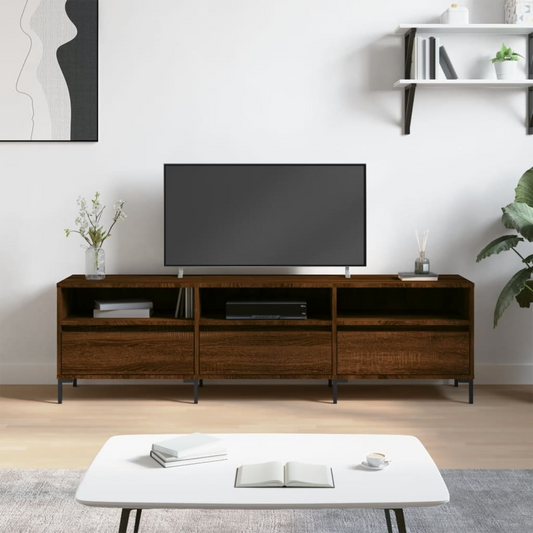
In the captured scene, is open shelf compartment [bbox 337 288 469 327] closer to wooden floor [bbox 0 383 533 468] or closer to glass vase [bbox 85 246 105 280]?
wooden floor [bbox 0 383 533 468]

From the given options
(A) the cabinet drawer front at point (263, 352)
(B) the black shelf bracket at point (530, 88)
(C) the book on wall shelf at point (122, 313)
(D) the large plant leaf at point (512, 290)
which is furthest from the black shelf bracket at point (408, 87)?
(C) the book on wall shelf at point (122, 313)

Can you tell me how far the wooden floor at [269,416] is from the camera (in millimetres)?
3209

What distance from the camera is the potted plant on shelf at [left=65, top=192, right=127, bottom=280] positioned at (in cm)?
410

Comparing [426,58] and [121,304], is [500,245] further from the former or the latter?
[121,304]

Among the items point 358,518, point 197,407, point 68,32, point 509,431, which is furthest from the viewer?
point 68,32

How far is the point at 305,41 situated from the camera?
14.2ft

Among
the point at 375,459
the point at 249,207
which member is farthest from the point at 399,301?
the point at 375,459

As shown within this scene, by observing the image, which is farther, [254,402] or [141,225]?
[141,225]

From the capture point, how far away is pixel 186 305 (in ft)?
13.3

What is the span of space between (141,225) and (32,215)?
25.5 inches

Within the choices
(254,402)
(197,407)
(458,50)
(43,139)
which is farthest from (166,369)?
(458,50)

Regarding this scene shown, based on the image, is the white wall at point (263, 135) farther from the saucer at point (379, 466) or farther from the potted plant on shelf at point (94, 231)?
→ the saucer at point (379, 466)

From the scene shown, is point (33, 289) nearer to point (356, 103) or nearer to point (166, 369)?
point (166, 369)

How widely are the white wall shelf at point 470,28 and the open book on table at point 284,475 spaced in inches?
114
